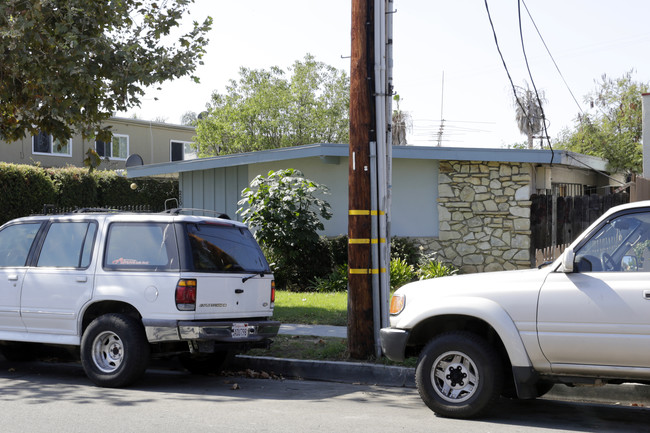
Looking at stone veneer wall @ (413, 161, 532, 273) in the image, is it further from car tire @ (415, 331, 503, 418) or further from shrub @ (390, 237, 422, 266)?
car tire @ (415, 331, 503, 418)

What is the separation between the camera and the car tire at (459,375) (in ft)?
21.9

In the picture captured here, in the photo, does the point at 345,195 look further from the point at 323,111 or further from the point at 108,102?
the point at 323,111

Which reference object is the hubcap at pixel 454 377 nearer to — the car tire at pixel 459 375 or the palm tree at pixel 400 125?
the car tire at pixel 459 375

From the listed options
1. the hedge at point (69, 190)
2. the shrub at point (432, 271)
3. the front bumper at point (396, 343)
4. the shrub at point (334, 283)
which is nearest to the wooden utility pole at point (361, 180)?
the front bumper at point (396, 343)

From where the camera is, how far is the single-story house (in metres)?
16.9

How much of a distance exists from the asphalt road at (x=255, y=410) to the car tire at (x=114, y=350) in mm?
160

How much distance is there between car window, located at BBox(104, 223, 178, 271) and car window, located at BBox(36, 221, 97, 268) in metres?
0.31

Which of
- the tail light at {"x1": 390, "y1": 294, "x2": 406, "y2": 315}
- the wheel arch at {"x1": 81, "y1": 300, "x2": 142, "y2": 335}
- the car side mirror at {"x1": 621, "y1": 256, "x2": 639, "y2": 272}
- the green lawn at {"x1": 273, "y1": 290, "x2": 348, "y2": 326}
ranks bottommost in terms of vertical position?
the green lawn at {"x1": 273, "y1": 290, "x2": 348, "y2": 326}

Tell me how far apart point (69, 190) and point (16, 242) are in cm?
1600

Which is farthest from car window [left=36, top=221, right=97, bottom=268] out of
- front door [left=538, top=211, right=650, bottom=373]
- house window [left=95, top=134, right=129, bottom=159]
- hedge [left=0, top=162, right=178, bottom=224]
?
house window [left=95, top=134, right=129, bottom=159]

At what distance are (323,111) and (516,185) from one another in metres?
26.2

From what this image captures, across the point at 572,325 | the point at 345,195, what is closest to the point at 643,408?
the point at 572,325

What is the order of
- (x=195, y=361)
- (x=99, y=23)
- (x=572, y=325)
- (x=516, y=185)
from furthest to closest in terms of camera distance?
1. (x=516, y=185)
2. (x=99, y=23)
3. (x=195, y=361)
4. (x=572, y=325)

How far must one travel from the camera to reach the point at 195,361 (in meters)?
9.62
